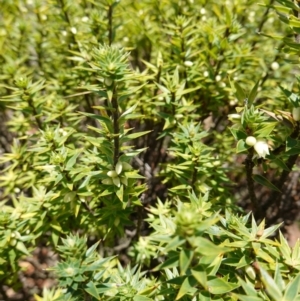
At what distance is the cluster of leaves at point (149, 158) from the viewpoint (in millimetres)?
1243

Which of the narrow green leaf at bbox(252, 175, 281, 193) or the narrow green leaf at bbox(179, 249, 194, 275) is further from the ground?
the narrow green leaf at bbox(179, 249, 194, 275)

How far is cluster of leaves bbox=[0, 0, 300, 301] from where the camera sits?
1.24 metres

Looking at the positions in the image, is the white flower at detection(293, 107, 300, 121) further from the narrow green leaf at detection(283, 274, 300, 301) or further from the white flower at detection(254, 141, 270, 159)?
the narrow green leaf at detection(283, 274, 300, 301)

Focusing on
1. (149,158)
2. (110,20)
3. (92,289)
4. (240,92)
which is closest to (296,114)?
(240,92)

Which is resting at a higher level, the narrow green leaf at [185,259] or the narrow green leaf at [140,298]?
the narrow green leaf at [185,259]

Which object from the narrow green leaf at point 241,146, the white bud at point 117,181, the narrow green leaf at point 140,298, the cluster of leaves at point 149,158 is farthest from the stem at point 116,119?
the narrow green leaf at point 140,298

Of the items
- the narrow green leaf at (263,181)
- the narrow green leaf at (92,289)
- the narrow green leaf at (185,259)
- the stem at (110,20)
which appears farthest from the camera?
the stem at (110,20)

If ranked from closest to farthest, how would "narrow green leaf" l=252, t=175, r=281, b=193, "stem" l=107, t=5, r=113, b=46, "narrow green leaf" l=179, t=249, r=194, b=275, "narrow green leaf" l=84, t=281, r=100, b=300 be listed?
1. "narrow green leaf" l=179, t=249, r=194, b=275
2. "narrow green leaf" l=84, t=281, r=100, b=300
3. "narrow green leaf" l=252, t=175, r=281, b=193
4. "stem" l=107, t=5, r=113, b=46

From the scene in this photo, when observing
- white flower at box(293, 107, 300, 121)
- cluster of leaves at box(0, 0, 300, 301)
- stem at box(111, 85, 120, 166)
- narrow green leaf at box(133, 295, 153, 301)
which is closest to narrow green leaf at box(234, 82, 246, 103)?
cluster of leaves at box(0, 0, 300, 301)

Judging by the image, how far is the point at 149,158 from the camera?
246cm

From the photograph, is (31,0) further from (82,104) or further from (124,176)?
(124,176)

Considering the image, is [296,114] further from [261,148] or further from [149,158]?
[149,158]

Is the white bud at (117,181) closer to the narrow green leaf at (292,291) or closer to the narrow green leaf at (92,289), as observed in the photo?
the narrow green leaf at (92,289)

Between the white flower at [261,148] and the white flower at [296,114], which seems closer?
the white flower at [261,148]
